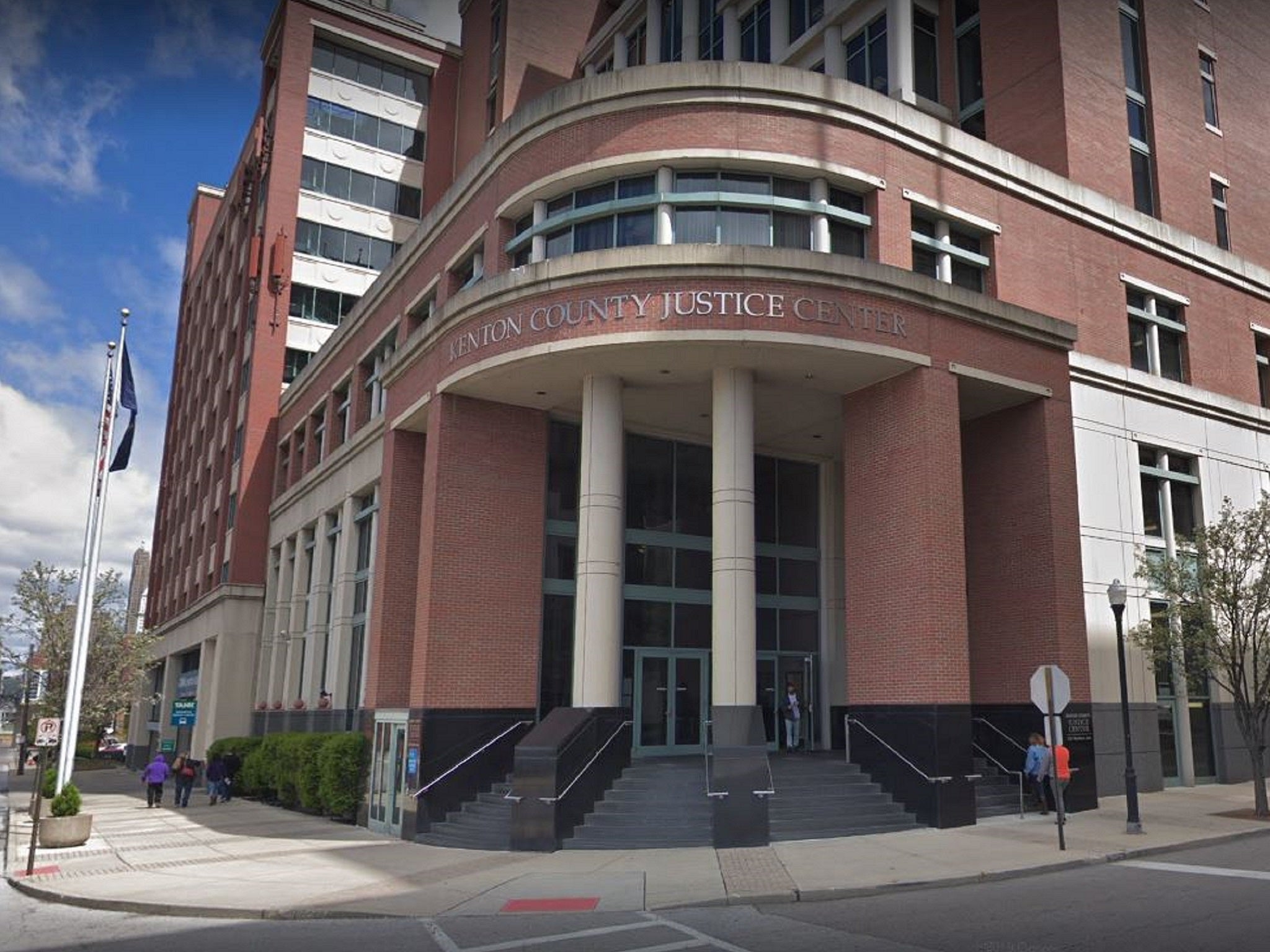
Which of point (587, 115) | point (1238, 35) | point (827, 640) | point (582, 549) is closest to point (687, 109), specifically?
point (587, 115)

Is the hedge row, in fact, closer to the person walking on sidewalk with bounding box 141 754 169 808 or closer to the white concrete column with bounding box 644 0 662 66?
the person walking on sidewalk with bounding box 141 754 169 808

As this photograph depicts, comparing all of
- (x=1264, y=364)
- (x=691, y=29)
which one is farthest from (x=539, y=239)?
(x=1264, y=364)

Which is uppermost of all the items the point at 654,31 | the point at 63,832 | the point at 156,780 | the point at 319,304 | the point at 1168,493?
the point at 654,31

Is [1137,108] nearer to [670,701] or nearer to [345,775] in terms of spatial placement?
[670,701]

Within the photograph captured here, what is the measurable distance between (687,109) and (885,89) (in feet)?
31.9

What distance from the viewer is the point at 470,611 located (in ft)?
74.6

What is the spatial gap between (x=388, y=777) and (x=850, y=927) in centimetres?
1363

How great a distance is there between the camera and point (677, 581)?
26.4 meters

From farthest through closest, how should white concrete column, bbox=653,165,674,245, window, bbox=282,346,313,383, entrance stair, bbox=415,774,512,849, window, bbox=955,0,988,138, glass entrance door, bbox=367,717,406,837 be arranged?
window, bbox=282,346,313,383 → window, bbox=955,0,988,138 → glass entrance door, bbox=367,717,406,837 → white concrete column, bbox=653,165,674,245 → entrance stair, bbox=415,774,512,849

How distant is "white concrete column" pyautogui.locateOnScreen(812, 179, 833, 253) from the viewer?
21.7 metres

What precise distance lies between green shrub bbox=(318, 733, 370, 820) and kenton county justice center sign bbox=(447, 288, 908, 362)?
34.8 ft

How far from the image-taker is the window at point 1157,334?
90.0 feet

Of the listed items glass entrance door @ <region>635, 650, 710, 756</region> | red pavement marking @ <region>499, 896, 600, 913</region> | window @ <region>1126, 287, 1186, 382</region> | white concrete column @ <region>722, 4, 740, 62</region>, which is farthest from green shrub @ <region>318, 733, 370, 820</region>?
white concrete column @ <region>722, 4, 740, 62</region>

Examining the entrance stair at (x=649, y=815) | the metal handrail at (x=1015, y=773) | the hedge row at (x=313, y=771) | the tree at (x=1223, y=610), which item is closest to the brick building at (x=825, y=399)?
the metal handrail at (x=1015, y=773)
